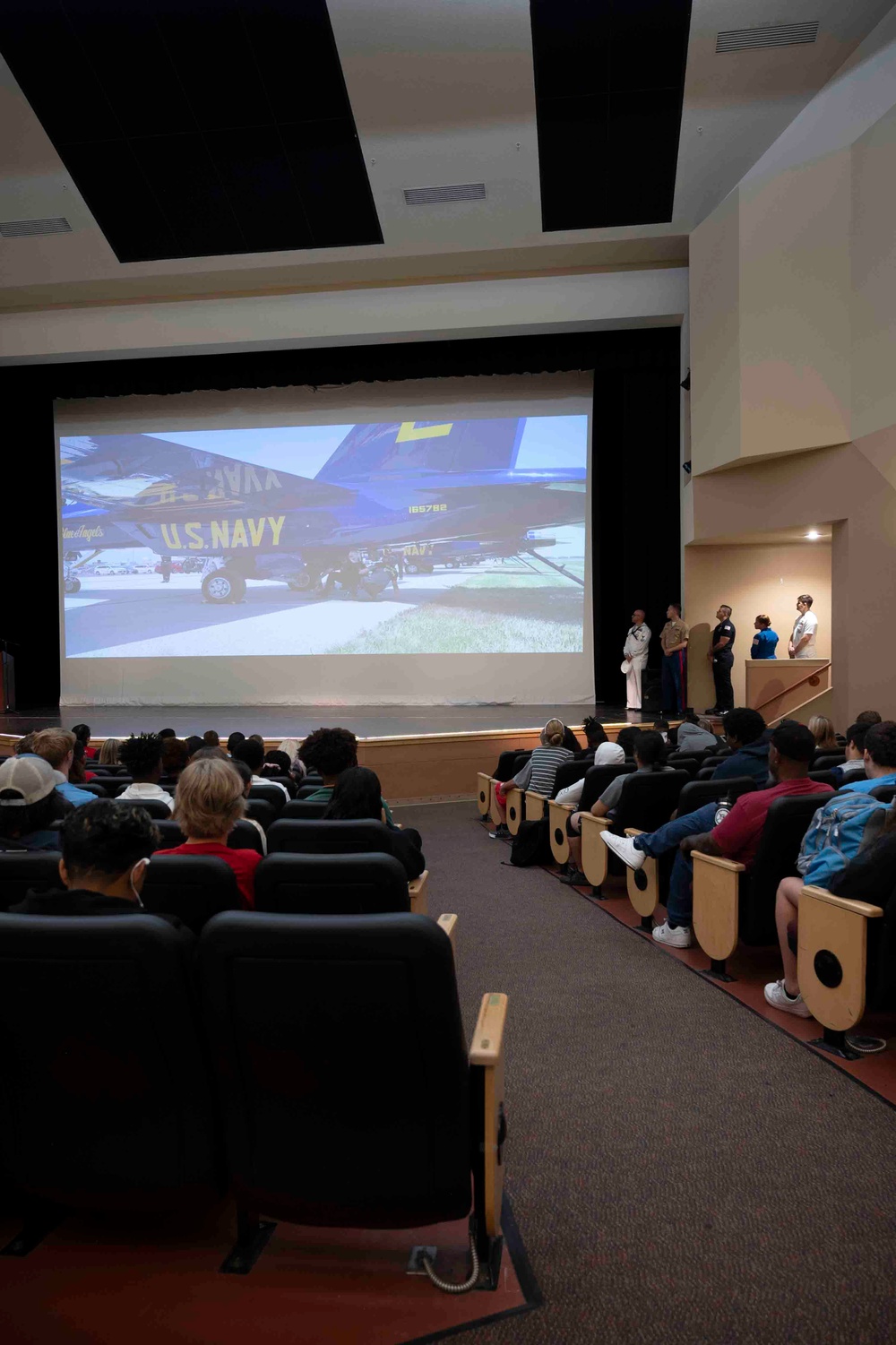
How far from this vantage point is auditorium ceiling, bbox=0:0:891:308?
8.15 metres

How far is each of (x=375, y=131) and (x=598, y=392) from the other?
→ 455 centimetres

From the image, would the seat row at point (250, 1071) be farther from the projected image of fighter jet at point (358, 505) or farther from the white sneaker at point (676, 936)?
the projected image of fighter jet at point (358, 505)

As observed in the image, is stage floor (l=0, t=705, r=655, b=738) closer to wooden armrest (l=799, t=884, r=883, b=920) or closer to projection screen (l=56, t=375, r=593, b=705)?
projection screen (l=56, t=375, r=593, b=705)

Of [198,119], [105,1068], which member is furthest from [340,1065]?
[198,119]

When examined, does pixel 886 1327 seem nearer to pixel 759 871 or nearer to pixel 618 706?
pixel 759 871

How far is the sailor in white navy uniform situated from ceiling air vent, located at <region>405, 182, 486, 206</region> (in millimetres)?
5444

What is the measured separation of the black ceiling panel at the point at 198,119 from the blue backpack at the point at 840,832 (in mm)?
8896

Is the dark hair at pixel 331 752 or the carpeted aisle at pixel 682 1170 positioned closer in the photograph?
the carpeted aisle at pixel 682 1170

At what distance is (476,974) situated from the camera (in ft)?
11.1

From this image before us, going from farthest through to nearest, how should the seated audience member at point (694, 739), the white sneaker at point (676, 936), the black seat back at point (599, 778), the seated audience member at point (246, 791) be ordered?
the seated audience member at point (694, 739)
the black seat back at point (599, 778)
the white sneaker at point (676, 936)
the seated audience member at point (246, 791)

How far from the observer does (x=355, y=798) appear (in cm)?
285

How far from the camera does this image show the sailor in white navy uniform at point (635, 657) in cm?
1107

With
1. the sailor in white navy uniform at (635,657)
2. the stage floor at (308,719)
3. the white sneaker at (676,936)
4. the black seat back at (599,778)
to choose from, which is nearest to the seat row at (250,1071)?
the white sneaker at (676,936)

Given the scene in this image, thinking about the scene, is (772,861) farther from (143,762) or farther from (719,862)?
(143,762)
